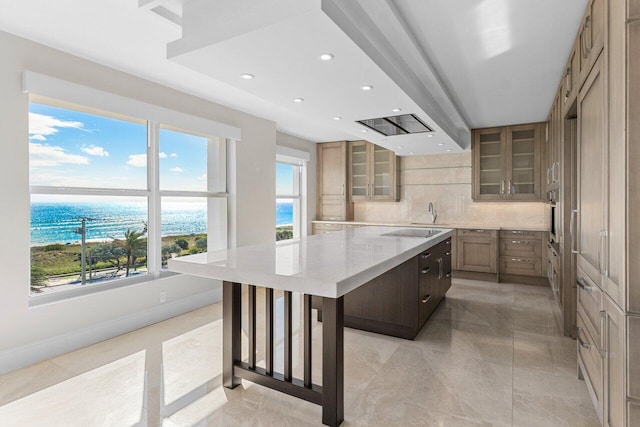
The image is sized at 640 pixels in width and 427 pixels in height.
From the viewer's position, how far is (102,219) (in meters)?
3.20

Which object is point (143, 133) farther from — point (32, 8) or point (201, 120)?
point (32, 8)

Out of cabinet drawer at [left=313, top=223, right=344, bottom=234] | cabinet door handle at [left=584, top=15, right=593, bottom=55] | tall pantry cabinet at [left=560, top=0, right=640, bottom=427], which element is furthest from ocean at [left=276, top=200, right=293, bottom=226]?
cabinet door handle at [left=584, top=15, right=593, bottom=55]

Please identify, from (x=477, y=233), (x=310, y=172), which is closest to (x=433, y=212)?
(x=477, y=233)

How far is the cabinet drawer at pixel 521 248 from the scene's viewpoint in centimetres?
491

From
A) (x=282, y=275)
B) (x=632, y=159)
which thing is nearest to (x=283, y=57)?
(x=282, y=275)

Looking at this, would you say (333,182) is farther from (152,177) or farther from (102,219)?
(102,219)

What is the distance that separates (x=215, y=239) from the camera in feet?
14.5

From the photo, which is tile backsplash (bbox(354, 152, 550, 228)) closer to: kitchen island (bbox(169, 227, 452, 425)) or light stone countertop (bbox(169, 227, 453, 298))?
kitchen island (bbox(169, 227, 452, 425))

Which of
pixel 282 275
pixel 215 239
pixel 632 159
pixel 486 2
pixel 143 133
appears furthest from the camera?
pixel 215 239

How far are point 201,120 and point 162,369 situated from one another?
8.57 feet

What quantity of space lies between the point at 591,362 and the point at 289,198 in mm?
4853

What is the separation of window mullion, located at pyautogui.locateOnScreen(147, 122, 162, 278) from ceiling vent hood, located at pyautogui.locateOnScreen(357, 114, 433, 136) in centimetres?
212

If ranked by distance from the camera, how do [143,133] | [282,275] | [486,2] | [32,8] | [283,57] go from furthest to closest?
1. [143,133]
2. [32,8]
3. [486,2]
4. [283,57]
5. [282,275]

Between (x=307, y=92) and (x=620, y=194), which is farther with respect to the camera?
(x=307, y=92)
